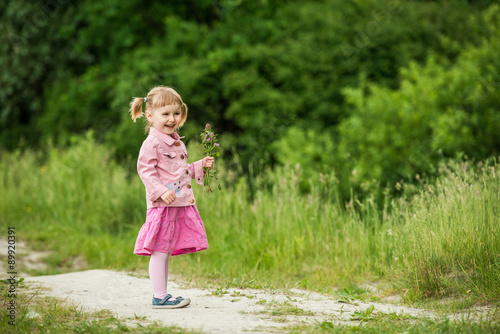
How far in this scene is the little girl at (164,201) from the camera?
14.4 ft

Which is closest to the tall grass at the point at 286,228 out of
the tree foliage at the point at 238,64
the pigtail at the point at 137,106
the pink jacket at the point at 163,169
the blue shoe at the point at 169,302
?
the blue shoe at the point at 169,302

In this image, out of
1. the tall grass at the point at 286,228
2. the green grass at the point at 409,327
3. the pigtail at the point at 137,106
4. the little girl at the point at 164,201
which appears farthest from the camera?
the tall grass at the point at 286,228

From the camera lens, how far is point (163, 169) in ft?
14.6

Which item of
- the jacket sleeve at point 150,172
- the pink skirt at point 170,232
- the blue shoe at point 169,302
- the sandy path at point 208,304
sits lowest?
the sandy path at point 208,304

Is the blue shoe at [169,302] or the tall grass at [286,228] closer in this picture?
the blue shoe at [169,302]

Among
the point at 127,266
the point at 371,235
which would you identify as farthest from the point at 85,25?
the point at 371,235

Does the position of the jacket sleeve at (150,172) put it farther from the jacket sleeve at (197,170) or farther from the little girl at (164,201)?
the jacket sleeve at (197,170)

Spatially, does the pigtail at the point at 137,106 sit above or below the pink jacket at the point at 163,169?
above

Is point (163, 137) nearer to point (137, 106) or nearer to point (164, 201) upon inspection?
point (137, 106)

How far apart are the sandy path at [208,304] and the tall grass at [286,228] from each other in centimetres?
52

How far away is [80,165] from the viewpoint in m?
9.86

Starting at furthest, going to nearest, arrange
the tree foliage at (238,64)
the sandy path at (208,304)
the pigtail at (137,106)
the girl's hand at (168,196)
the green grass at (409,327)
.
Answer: the tree foliage at (238,64) < the pigtail at (137,106) < the girl's hand at (168,196) < the sandy path at (208,304) < the green grass at (409,327)

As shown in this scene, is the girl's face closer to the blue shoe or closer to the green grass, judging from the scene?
the blue shoe

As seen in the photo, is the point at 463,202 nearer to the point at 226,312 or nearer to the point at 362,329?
the point at 362,329
